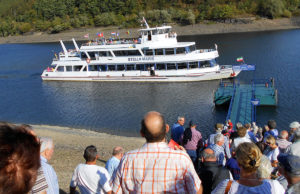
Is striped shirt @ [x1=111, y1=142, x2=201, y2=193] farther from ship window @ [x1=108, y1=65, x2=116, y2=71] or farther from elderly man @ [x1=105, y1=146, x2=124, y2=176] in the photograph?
ship window @ [x1=108, y1=65, x2=116, y2=71]

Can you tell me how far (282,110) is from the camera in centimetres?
2131

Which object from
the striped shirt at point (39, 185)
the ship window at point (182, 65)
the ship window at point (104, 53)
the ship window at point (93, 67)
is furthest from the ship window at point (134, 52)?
the striped shirt at point (39, 185)

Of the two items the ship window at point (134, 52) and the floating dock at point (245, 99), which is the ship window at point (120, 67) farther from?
the floating dock at point (245, 99)

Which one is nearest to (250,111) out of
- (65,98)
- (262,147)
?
(262,147)

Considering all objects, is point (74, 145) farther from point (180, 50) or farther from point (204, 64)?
point (204, 64)

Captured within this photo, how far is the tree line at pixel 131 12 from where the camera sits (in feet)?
295

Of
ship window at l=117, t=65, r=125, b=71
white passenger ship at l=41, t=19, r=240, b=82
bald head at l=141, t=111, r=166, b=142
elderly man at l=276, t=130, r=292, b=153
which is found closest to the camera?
bald head at l=141, t=111, r=166, b=142

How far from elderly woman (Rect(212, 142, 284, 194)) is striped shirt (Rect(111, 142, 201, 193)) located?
44 centimetres

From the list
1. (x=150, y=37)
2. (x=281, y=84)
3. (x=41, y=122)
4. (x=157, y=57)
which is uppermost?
(x=150, y=37)

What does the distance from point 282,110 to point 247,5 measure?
8384 cm

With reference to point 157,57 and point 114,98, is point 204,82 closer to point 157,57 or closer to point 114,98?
point 157,57

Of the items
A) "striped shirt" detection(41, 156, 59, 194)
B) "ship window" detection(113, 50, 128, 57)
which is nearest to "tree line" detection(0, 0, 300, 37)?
"ship window" detection(113, 50, 128, 57)

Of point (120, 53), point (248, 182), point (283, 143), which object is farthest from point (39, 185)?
point (120, 53)

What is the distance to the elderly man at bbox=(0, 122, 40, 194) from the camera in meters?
2.08
